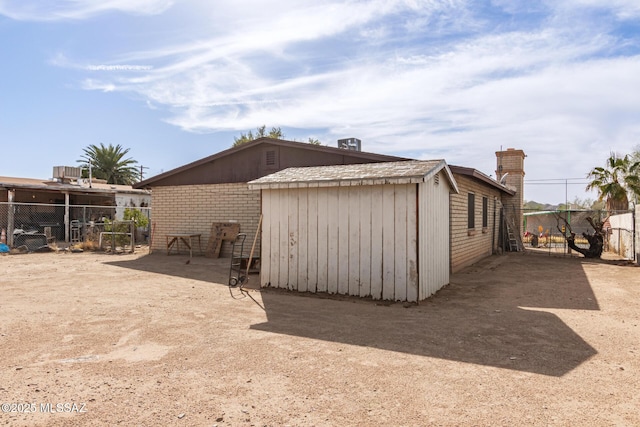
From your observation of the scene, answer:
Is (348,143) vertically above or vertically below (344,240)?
above

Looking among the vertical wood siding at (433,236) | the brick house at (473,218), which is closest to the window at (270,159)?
the brick house at (473,218)

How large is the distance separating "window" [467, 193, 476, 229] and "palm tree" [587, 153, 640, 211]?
12319 millimetres

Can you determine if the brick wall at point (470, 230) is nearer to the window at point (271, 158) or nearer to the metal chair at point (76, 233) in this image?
the window at point (271, 158)

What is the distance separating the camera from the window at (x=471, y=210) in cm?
1350

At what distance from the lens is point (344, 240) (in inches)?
308

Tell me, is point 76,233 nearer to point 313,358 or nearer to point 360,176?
point 360,176

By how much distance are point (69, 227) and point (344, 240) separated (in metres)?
19.7

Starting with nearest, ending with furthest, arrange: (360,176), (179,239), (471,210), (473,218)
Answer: (360,176) → (471,210) → (473,218) → (179,239)

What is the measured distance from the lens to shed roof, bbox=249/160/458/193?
718cm

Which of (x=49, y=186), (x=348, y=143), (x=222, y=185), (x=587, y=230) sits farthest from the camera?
(x=587, y=230)

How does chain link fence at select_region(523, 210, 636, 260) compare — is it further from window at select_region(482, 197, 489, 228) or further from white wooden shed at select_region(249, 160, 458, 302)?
white wooden shed at select_region(249, 160, 458, 302)

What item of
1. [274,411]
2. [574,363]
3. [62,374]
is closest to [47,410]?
[62,374]

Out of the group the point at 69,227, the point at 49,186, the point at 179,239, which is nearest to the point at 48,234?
the point at 49,186

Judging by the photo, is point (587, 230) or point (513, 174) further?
point (513, 174)
